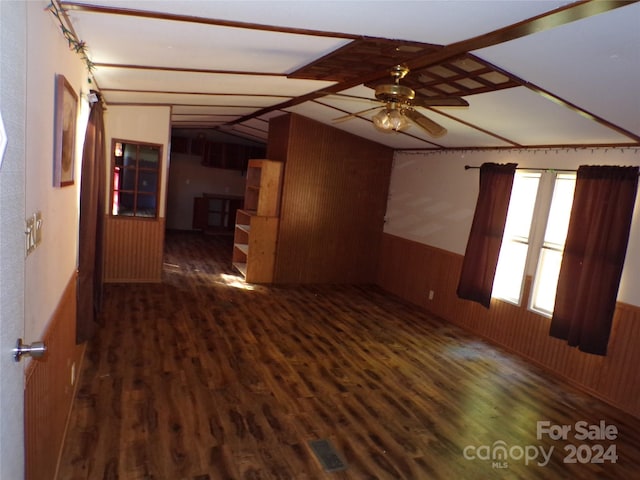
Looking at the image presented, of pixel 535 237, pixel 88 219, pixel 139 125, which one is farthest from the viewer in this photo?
pixel 139 125

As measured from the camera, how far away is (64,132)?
224cm

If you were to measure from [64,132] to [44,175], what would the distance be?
482 mm

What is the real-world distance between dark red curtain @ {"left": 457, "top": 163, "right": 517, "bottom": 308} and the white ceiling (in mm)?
665

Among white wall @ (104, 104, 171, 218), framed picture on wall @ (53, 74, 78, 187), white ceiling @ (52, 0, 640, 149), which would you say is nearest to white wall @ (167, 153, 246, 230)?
white wall @ (104, 104, 171, 218)

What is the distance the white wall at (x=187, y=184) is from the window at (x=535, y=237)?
7.66 metres

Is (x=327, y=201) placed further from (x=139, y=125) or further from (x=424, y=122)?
(x=424, y=122)

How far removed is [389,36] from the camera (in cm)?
252

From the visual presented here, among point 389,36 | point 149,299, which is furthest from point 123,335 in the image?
point 389,36

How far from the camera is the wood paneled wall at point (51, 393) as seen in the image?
5.36 ft

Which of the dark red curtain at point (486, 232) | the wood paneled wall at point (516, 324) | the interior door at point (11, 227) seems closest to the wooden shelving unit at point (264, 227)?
the wood paneled wall at point (516, 324)

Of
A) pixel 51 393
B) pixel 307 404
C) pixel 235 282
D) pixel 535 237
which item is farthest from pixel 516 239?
pixel 51 393

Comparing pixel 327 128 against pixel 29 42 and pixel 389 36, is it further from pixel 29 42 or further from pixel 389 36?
pixel 29 42

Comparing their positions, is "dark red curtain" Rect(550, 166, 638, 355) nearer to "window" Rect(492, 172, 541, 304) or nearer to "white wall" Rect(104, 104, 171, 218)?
"window" Rect(492, 172, 541, 304)

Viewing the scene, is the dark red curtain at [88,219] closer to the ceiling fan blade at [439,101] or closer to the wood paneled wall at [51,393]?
the wood paneled wall at [51,393]
